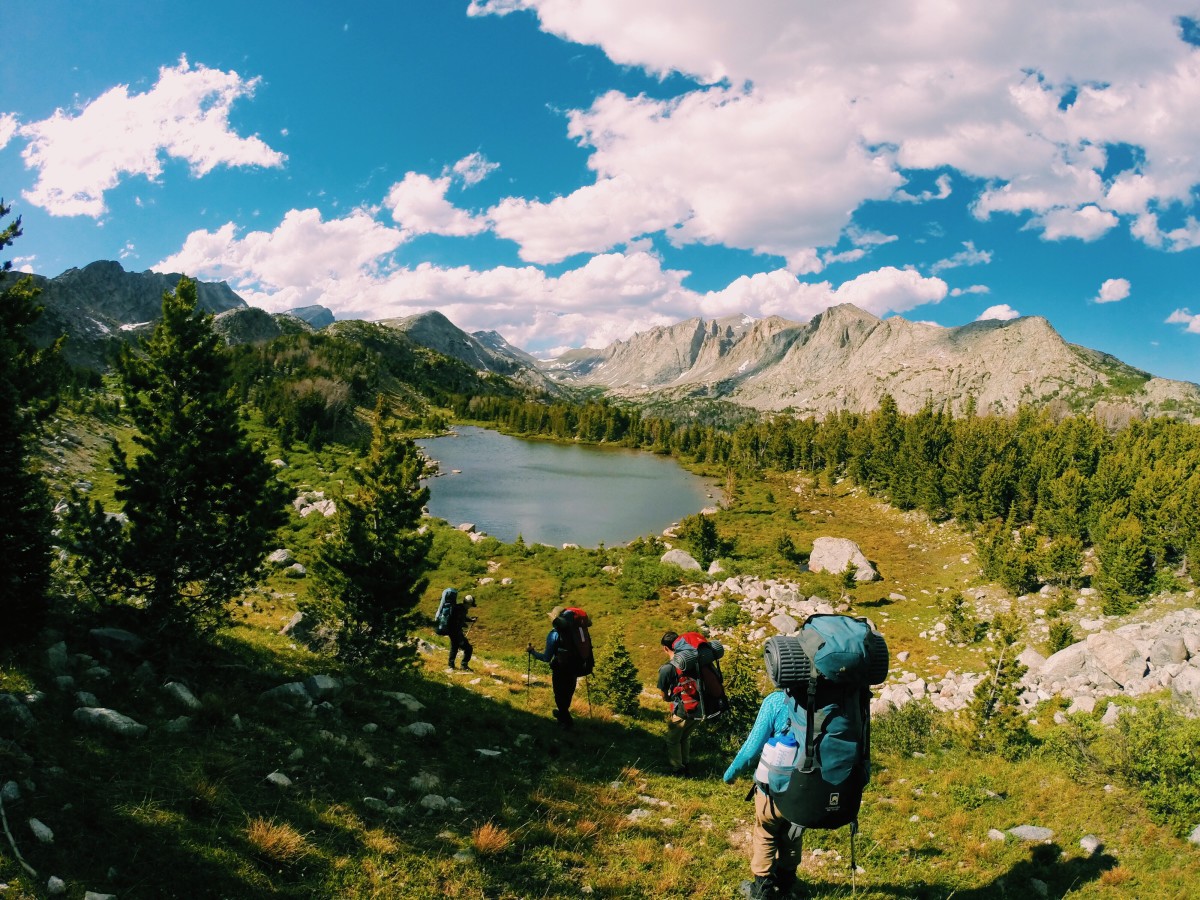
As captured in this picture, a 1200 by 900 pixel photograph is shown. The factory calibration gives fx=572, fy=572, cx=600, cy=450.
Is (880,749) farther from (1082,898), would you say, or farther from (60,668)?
(60,668)

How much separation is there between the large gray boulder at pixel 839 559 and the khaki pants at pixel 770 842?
41978 millimetres

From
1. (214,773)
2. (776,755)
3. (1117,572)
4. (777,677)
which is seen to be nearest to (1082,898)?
(776,755)

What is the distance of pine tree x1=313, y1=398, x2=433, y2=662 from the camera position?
16750 millimetres

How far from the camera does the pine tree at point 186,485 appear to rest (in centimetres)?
1077

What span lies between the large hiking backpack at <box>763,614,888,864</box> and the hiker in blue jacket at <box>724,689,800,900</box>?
0.41 metres

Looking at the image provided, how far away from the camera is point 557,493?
84500 millimetres

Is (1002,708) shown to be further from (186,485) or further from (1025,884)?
(186,485)

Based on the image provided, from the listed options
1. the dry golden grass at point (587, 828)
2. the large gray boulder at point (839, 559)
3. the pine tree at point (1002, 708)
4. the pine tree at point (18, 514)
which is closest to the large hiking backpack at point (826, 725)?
the dry golden grass at point (587, 828)

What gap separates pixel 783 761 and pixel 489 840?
147 inches

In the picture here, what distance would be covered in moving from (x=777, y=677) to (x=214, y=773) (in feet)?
23.3

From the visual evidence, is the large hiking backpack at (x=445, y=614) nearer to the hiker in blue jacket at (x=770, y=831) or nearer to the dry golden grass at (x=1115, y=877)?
the hiker in blue jacket at (x=770, y=831)

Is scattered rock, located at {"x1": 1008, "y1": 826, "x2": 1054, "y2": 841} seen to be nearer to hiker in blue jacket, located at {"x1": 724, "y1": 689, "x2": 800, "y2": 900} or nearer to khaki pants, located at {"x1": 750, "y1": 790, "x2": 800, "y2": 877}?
hiker in blue jacket, located at {"x1": 724, "y1": 689, "x2": 800, "y2": 900}

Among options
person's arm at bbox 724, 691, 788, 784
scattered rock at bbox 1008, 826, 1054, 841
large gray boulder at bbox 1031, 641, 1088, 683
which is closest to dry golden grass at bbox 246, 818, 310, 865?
person's arm at bbox 724, 691, 788, 784

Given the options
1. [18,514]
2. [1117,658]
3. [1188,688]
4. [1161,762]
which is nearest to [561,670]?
[18,514]
